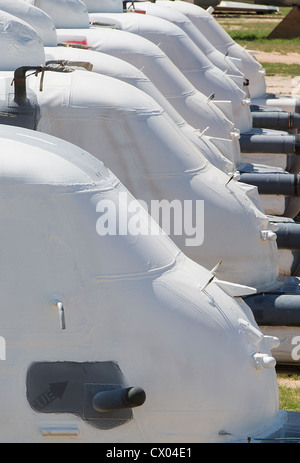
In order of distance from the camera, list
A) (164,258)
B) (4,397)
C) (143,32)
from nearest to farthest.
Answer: (4,397), (164,258), (143,32)

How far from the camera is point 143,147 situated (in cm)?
726

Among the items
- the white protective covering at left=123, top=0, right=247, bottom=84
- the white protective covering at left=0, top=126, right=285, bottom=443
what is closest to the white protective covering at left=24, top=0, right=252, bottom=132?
the white protective covering at left=123, top=0, right=247, bottom=84

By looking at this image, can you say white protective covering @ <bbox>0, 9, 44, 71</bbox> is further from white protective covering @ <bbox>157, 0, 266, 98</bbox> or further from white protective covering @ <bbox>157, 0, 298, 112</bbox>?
white protective covering @ <bbox>157, 0, 298, 112</bbox>

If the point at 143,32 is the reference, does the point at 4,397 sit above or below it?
below

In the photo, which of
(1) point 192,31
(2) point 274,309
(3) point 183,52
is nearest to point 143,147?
(2) point 274,309

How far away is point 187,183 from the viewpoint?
7645 mm

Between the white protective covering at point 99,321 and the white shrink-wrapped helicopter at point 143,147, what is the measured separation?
1768 millimetres

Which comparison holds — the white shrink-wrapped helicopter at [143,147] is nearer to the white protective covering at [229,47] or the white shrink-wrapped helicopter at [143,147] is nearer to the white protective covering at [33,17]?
the white protective covering at [33,17]

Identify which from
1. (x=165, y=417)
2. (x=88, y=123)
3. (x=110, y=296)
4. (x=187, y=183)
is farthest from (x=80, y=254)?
(x=187, y=183)

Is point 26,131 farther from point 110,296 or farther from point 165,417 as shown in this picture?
point 165,417

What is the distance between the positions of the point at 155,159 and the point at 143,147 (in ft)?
0.47

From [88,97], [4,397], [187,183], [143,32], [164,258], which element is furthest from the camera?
[143,32]

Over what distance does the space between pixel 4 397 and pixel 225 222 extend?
388 centimetres

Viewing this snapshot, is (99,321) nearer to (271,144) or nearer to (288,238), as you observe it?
(288,238)
